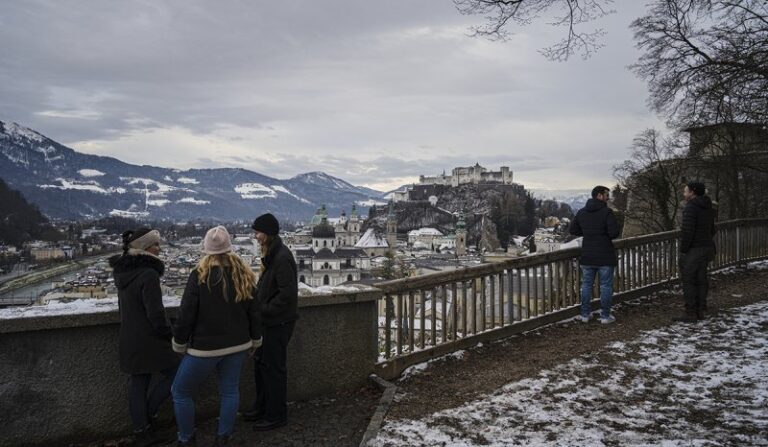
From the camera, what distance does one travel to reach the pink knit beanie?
3.74 m

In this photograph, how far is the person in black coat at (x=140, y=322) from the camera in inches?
155

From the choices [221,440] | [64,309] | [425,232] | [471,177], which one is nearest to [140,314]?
[64,309]

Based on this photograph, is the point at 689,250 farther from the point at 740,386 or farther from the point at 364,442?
the point at 364,442

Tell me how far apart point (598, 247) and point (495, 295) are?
5.30 feet

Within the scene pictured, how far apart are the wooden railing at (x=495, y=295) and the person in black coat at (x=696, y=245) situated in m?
1.23

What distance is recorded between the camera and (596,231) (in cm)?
711

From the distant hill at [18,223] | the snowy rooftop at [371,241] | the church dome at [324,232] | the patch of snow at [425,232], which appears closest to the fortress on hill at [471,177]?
the patch of snow at [425,232]

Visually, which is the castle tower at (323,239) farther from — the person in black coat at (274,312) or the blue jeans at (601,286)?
the person in black coat at (274,312)

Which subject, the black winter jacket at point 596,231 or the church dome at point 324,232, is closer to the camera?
the black winter jacket at point 596,231

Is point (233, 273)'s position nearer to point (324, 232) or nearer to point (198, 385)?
point (198, 385)

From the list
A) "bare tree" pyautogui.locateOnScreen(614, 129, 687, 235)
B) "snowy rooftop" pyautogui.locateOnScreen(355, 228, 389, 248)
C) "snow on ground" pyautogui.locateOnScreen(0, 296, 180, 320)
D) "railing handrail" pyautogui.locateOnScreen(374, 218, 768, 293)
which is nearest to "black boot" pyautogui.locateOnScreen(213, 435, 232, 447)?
"snow on ground" pyautogui.locateOnScreen(0, 296, 180, 320)

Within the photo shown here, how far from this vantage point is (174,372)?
419 cm

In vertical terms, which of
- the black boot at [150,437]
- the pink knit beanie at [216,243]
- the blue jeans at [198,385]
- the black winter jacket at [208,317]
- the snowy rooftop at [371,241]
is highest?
the pink knit beanie at [216,243]

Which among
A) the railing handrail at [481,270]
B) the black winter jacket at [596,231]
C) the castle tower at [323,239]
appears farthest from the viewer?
the castle tower at [323,239]
